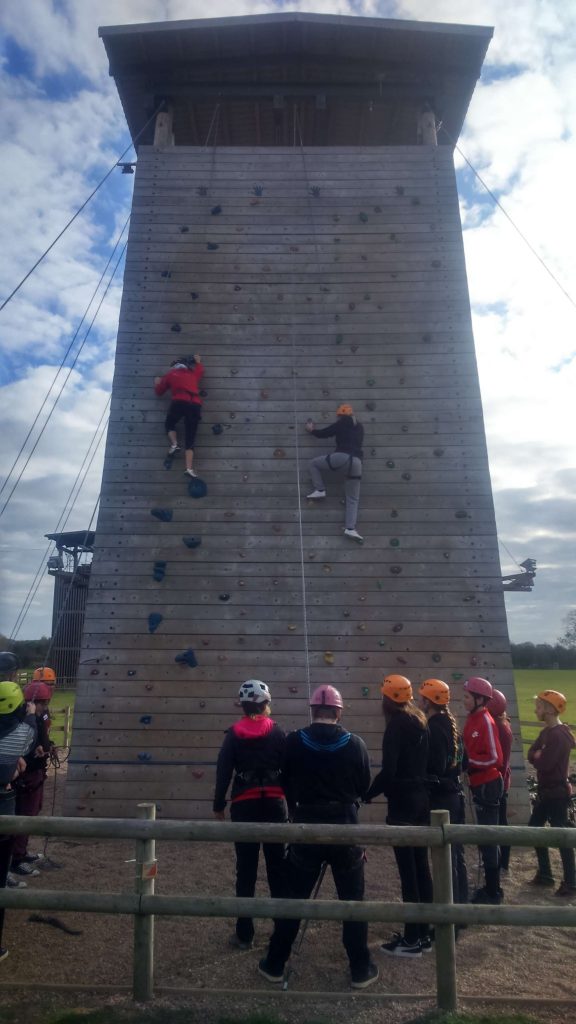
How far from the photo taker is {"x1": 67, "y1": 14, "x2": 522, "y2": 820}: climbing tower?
8203mm

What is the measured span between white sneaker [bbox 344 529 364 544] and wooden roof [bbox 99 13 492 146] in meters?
7.53

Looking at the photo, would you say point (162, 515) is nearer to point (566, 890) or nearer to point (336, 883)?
point (336, 883)

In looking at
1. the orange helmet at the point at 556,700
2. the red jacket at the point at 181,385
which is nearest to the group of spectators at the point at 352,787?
the orange helmet at the point at 556,700

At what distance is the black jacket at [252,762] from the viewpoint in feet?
15.0

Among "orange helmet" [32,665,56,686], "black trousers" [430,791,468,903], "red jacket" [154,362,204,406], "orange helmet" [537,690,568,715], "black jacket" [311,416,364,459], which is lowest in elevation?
"black trousers" [430,791,468,903]

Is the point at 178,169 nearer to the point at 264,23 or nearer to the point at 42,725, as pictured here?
the point at 264,23

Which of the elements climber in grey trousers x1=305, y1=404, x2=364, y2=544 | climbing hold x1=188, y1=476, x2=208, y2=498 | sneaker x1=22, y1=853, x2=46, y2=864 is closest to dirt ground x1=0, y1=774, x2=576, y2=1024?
sneaker x1=22, y1=853, x2=46, y2=864

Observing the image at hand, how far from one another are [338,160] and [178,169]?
2.57 metres

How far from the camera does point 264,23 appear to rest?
1102 centimetres

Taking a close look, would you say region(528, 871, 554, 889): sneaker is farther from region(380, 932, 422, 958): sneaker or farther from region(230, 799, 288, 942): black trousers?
region(230, 799, 288, 942): black trousers

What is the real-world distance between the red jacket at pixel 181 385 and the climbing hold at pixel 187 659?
10.8ft

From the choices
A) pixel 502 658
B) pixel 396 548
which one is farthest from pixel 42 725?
pixel 502 658

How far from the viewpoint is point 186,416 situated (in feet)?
29.9

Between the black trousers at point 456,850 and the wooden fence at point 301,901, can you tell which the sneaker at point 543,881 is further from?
the wooden fence at point 301,901
